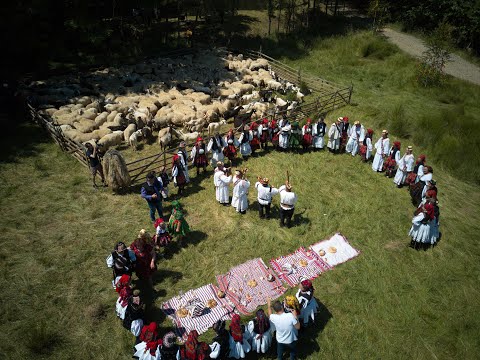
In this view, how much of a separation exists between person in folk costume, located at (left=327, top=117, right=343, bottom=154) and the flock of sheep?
3274mm

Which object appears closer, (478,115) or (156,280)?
(156,280)

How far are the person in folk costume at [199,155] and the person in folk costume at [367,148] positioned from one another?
682 cm

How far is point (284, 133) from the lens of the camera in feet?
49.5

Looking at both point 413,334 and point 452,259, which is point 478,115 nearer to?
point 452,259

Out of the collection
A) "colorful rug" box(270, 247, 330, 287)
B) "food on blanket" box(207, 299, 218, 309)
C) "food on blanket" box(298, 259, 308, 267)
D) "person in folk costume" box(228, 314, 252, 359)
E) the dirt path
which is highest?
the dirt path

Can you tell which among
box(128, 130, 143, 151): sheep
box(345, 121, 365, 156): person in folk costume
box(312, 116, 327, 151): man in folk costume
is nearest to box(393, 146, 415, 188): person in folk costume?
box(345, 121, 365, 156): person in folk costume

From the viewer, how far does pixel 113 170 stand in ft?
39.7

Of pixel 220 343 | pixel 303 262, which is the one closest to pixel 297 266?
pixel 303 262

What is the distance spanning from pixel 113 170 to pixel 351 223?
8506 millimetres

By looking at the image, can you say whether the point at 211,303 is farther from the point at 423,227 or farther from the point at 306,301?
the point at 423,227

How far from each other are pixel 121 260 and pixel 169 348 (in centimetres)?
270

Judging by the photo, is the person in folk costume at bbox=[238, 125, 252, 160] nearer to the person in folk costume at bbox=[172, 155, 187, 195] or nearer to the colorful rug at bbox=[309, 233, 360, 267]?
the person in folk costume at bbox=[172, 155, 187, 195]

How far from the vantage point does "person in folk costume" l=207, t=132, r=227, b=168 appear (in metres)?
13.5

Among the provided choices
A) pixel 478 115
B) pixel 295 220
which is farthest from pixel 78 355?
pixel 478 115
